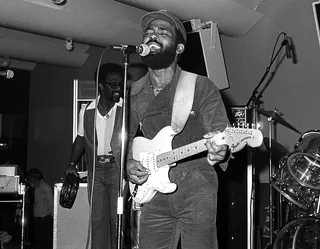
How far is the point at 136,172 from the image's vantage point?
284 centimetres

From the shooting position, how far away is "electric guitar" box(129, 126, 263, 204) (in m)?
2.55

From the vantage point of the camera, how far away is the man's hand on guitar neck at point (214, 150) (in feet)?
8.19

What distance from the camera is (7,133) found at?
1096 centimetres

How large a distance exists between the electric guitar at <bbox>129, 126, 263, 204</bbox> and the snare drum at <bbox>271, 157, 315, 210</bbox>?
77.6 inches

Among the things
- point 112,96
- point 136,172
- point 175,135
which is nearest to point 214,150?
point 175,135

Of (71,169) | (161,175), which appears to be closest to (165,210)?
(161,175)

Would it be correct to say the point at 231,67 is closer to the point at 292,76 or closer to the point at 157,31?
the point at 292,76

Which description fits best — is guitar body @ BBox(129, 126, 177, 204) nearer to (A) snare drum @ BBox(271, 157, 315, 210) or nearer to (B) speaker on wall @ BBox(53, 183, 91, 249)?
(A) snare drum @ BBox(271, 157, 315, 210)

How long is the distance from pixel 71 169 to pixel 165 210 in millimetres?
2691

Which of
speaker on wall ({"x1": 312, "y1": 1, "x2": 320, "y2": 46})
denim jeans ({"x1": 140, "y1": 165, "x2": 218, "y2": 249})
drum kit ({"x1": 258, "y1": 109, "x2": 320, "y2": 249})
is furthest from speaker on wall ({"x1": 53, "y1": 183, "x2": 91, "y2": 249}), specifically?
speaker on wall ({"x1": 312, "y1": 1, "x2": 320, "y2": 46})

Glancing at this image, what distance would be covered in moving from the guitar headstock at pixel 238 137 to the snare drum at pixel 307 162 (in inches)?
66.9

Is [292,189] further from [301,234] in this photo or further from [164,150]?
[164,150]

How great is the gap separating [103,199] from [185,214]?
7.82 ft

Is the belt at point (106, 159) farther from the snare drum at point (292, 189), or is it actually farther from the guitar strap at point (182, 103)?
the guitar strap at point (182, 103)
